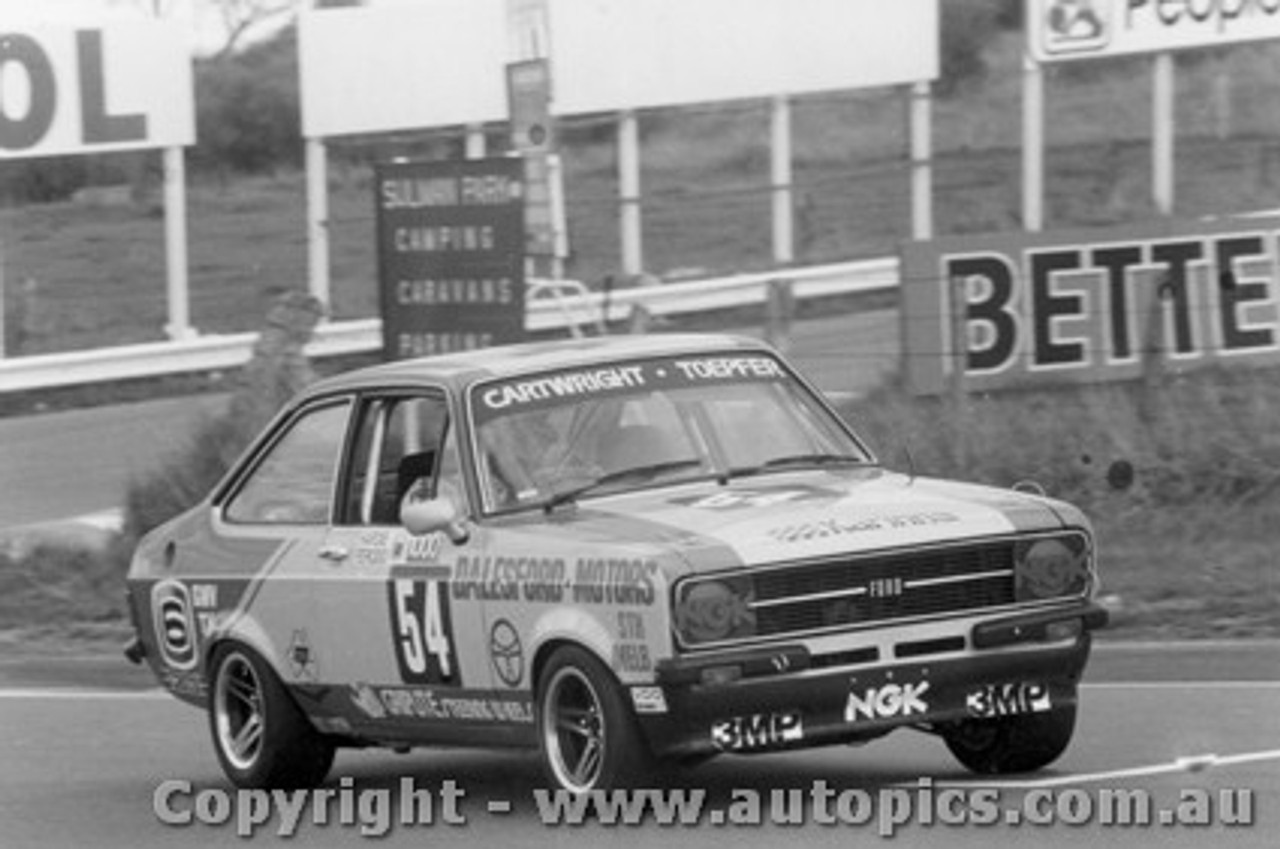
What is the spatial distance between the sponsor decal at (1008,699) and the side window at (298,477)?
2.58 meters

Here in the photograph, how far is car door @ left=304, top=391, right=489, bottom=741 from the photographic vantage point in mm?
10148

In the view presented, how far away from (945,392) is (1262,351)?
199cm

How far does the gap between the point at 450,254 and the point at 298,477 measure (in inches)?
262

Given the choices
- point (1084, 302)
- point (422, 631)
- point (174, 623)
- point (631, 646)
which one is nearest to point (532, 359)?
point (422, 631)

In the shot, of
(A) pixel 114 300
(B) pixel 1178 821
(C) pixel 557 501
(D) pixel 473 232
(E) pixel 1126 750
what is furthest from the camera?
(A) pixel 114 300

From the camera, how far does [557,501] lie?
1015 cm

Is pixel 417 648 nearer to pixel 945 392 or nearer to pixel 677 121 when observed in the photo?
pixel 945 392

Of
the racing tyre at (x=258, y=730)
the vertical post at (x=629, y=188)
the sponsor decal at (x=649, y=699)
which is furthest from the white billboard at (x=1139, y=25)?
the sponsor decal at (x=649, y=699)

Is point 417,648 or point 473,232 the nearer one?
point 417,648

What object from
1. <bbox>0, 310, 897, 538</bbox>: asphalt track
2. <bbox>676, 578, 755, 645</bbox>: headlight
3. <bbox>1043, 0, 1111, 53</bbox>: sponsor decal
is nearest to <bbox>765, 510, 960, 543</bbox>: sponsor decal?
<bbox>676, 578, 755, 645</bbox>: headlight

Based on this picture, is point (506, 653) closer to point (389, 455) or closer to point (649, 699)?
point (649, 699)

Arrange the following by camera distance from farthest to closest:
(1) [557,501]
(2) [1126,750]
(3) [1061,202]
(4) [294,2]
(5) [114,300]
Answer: (4) [294,2] < (3) [1061,202] < (5) [114,300] < (2) [1126,750] < (1) [557,501]

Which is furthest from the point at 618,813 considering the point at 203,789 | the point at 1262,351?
the point at 1262,351

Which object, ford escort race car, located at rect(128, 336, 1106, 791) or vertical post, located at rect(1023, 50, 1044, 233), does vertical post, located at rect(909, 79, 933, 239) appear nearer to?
vertical post, located at rect(1023, 50, 1044, 233)
